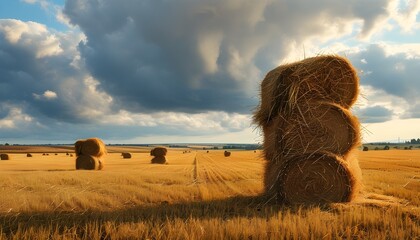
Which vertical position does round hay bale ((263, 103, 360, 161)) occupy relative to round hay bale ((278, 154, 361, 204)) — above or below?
above

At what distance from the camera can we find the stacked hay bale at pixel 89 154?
84.4ft

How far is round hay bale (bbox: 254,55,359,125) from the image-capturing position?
30.6 feet

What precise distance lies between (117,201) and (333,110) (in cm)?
552

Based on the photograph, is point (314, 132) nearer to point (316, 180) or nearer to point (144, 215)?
point (316, 180)

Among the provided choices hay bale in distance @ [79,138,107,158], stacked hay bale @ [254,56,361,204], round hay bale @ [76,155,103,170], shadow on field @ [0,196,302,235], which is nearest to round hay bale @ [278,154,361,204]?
stacked hay bale @ [254,56,361,204]

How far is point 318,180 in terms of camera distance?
905cm

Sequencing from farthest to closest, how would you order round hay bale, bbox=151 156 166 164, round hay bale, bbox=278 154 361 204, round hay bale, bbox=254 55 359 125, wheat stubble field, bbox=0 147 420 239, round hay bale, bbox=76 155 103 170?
1. round hay bale, bbox=151 156 166 164
2. round hay bale, bbox=76 155 103 170
3. round hay bale, bbox=254 55 359 125
4. round hay bale, bbox=278 154 361 204
5. wheat stubble field, bbox=0 147 420 239

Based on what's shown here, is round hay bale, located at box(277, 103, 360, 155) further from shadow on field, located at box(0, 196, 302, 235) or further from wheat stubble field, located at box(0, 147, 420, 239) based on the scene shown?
shadow on field, located at box(0, 196, 302, 235)

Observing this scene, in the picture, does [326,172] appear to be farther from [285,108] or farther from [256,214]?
[256,214]

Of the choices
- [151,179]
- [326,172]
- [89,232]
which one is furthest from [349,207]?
[151,179]

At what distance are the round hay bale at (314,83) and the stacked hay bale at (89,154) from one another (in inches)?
730

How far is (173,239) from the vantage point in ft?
18.1

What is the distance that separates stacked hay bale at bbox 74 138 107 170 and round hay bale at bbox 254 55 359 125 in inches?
730

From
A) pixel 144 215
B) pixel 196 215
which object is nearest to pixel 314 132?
pixel 196 215
